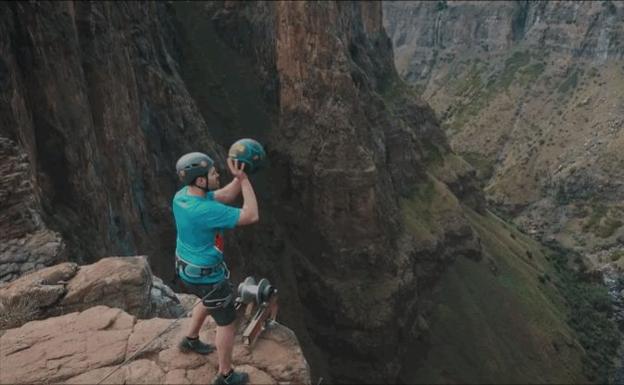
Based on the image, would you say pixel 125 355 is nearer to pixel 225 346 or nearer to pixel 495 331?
pixel 225 346

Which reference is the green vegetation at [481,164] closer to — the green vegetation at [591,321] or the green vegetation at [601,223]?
the green vegetation at [601,223]

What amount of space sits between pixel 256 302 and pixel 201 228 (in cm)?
207

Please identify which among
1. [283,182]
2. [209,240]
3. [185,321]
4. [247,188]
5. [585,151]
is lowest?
[585,151]

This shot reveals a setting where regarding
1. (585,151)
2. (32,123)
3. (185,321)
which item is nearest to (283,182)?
(32,123)

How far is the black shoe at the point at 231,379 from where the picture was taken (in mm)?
10117

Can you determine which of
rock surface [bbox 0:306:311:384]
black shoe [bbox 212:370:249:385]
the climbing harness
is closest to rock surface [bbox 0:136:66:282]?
rock surface [bbox 0:306:311:384]

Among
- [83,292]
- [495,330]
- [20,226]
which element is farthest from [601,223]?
[83,292]

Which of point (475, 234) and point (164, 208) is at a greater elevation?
point (164, 208)

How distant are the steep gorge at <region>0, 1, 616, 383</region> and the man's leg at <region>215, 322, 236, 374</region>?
18005mm

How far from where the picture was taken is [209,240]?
10.5m

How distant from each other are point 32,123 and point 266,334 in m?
22.7

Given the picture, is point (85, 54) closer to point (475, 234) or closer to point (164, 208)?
point (164, 208)

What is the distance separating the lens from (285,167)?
2670 inches

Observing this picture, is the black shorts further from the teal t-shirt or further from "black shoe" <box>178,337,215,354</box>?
"black shoe" <box>178,337,215,354</box>
